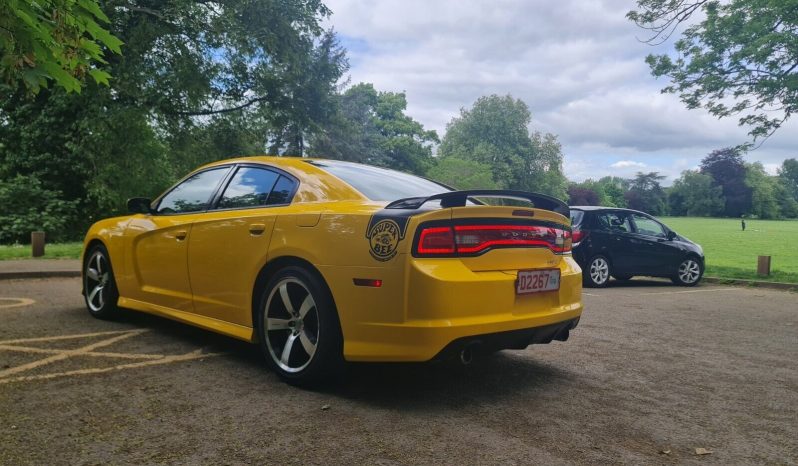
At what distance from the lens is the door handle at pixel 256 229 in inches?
153

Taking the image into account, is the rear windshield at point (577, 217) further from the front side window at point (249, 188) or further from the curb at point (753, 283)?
the front side window at point (249, 188)

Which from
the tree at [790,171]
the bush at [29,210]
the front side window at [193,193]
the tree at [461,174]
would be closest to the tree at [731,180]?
the tree at [790,171]

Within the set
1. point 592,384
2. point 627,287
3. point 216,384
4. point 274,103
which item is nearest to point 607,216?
point 627,287

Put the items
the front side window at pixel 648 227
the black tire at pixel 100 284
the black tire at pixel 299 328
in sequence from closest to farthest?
the black tire at pixel 299 328 → the black tire at pixel 100 284 → the front side window at pixel 648 227

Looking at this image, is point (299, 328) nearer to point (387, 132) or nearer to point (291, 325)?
point (291, 325)

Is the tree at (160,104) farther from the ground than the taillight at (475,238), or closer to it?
farther from the ground

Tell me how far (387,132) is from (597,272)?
169 feet

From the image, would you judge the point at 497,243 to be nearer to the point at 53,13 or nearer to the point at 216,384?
the point at 216,384

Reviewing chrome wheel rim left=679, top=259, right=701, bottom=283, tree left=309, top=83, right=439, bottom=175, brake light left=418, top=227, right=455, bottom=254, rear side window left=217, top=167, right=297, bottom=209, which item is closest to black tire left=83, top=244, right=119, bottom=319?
rear side window left=217, top=167, right=297, bottom=209

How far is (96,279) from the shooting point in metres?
5.78

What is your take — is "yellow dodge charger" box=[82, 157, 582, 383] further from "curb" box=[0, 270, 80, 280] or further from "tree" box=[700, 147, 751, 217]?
"tree" box=[700, 147, 751, 217]

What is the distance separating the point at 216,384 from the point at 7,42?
2.98 metres

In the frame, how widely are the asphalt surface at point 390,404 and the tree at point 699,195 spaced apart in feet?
326

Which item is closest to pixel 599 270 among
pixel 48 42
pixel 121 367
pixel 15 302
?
pixel 121 367
